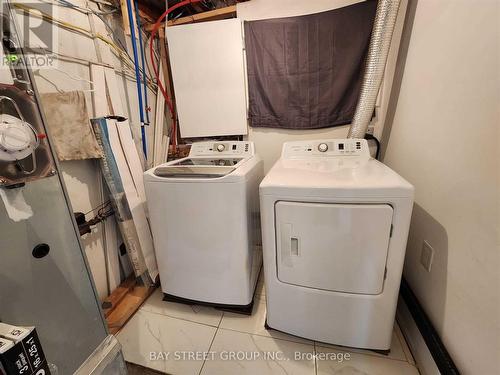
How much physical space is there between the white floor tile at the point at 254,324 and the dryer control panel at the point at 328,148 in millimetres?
1161

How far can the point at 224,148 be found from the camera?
5.91 ft

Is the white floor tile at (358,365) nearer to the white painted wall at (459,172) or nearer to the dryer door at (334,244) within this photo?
the white painted wall at (459,172)

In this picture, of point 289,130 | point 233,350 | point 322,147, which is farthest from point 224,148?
point 233,350

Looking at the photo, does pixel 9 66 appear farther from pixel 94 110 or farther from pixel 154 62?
pixel 154 62

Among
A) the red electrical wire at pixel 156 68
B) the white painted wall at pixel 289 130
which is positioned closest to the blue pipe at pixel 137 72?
the red electrical wire at pixel 156 68

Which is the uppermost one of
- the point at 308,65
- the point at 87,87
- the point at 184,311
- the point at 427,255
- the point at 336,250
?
the point at 308,65

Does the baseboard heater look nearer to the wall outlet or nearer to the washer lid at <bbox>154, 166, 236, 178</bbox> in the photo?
the wall outlet

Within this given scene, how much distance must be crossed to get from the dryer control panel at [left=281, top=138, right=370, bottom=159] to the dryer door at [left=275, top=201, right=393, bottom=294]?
26.7 inches

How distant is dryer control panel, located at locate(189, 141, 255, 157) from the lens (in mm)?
1755

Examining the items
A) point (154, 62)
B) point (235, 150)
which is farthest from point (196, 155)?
point (154, 62)

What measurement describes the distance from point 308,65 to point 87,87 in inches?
65.2

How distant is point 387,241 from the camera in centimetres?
100

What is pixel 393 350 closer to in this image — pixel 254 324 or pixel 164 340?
pixel 254 324

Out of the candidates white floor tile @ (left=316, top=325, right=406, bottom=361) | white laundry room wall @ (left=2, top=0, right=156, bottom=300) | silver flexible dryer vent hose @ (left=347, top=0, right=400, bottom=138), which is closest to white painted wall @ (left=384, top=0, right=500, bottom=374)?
silver flexible dryer vent hose @ (left=347, top=0, right=400, bottom=138)
